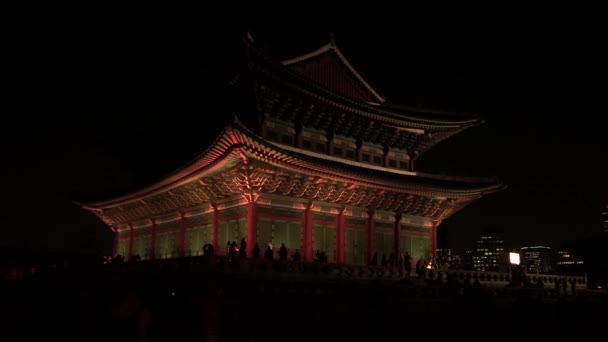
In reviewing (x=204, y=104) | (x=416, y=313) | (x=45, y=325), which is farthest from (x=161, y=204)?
(x=416, y=313)

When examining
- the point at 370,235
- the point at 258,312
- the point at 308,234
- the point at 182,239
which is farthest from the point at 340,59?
the point at 258,312

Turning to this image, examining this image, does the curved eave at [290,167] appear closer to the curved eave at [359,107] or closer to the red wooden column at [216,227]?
the red wooden column at [216,227]

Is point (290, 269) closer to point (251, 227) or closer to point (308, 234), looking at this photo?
point (251, 227)

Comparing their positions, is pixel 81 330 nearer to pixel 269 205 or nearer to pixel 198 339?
pixel 198 339

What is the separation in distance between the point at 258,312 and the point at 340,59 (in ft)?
64.4

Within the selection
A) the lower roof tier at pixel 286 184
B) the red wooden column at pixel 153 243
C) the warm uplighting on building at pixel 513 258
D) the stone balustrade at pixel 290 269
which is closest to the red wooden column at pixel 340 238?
the lower roof tier at pixel 286 184

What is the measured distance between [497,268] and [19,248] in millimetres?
36510

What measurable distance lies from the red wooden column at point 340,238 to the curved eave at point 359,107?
19.2ft

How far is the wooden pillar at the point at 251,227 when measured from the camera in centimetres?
2670

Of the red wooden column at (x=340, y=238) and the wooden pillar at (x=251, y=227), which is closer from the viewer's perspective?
the wooden pillar at (x=251, y=227)

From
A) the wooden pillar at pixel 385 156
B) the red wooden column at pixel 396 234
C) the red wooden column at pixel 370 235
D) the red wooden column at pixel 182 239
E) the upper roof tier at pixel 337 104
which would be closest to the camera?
the upper roof tier at pixel 337 104

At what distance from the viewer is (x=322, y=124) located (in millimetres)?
32094

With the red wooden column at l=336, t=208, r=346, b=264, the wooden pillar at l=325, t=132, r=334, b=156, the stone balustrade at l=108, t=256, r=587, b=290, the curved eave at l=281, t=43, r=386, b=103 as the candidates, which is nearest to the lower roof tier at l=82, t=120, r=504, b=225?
the wooden pillar at l=325, t=132, r=334, b=156

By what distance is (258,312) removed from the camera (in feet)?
61.0
